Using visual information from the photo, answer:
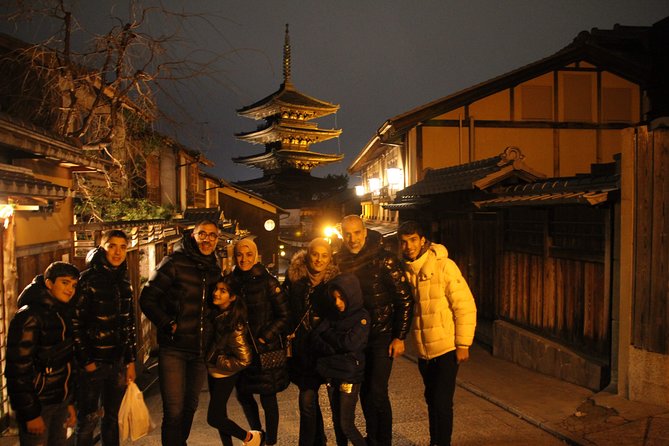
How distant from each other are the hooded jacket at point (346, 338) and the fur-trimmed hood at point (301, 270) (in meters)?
0.25

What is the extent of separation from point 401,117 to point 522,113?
4.23m

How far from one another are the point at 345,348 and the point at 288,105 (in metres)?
35.4

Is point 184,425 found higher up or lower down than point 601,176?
lower down

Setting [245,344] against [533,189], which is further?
[533,189]

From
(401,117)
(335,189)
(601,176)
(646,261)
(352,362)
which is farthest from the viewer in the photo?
(335,189)

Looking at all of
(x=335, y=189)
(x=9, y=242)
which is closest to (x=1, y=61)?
(x=9, y=242)

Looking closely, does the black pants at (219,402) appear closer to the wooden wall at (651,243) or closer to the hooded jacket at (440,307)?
the hooded jacket at (440,307)

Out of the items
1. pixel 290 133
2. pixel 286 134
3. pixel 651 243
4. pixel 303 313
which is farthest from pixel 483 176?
pixel 286 134

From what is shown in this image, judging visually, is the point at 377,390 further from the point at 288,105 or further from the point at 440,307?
the point at 288,105

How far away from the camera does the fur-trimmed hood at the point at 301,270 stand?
4.77 metres

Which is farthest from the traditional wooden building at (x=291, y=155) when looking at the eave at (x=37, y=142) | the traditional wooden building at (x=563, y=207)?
the eave at (x=37, y=142)

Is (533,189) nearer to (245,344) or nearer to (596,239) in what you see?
(596,239)

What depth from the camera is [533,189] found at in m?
8.54

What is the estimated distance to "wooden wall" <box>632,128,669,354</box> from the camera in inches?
240
